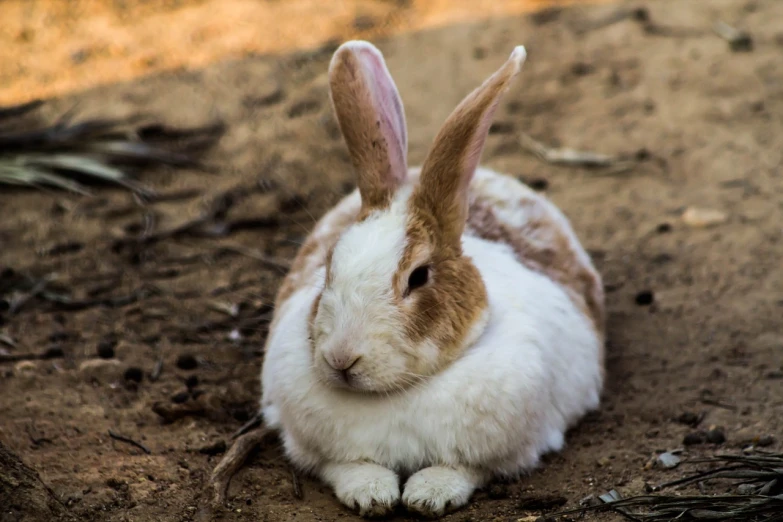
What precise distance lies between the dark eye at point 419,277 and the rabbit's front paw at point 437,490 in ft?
2.29

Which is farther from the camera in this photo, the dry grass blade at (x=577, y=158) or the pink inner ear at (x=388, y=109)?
the dry grass blade at (x=577, y=158)

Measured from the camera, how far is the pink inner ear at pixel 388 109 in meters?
4.02

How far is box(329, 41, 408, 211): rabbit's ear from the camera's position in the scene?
396 centimetres

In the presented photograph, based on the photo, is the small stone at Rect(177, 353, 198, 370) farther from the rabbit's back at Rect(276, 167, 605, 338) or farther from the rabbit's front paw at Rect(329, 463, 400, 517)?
A: the rabbit's front paw at Rect(329, 463, 400, 517)

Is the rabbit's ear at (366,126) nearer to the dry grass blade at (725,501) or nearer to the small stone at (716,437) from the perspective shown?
the dry grass blade at (725,501)

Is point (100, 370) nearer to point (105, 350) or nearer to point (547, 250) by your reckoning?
point (105, 350)

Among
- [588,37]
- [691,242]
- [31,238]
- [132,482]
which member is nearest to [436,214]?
[132,482]

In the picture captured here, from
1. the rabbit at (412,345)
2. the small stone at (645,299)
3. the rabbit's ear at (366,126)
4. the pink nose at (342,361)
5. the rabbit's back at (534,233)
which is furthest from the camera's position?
the small stone at (645,299)

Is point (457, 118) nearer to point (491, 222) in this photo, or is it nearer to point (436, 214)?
point (436, 214)

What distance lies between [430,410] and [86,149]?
4.21 metres

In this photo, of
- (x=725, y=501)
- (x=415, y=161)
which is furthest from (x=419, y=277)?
(x=415, y=161)

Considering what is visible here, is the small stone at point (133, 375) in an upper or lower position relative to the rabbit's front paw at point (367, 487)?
lower

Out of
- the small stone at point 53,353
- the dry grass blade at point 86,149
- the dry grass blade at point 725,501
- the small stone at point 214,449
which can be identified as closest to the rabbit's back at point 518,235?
the small stone at point 214,449

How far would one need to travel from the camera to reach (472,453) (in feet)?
12.3
